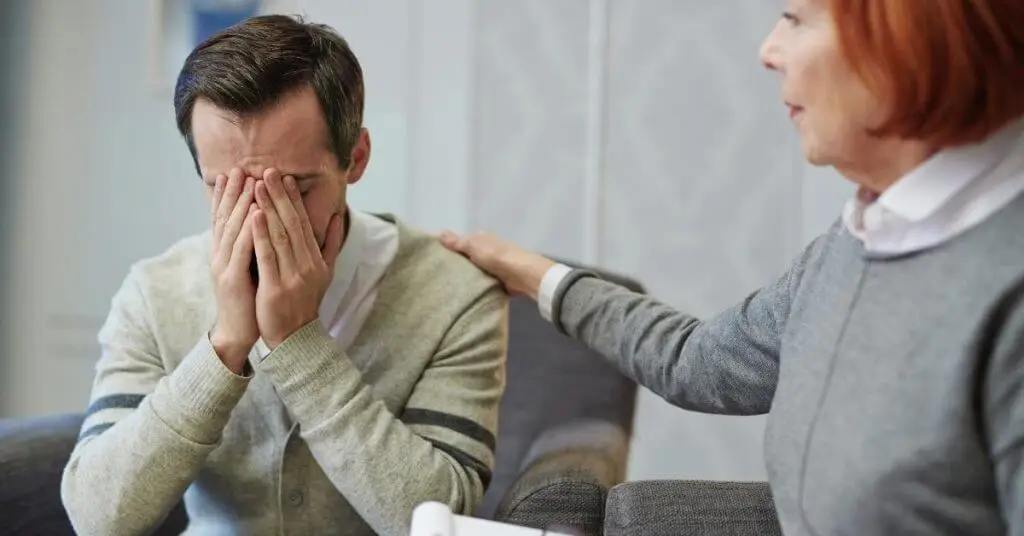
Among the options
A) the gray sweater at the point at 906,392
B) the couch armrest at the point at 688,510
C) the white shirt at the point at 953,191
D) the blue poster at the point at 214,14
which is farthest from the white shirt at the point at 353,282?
the blue poster at the point at 214,14

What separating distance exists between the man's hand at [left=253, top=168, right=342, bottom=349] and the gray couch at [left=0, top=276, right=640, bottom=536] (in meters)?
0.33

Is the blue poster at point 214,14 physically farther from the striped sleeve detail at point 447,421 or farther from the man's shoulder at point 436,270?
the striped sleeve detail at point 447,421

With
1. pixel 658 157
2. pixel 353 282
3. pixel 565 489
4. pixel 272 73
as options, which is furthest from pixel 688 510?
pixel 658 157

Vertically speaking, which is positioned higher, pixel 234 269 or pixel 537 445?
pixel 234 269

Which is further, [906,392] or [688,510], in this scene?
[688,510]

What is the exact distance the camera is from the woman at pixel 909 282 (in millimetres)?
767

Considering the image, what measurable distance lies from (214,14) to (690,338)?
6.29 ft

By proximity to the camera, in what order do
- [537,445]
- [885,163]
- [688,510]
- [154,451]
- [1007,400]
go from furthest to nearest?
[537,445]
[154,451]
[688,510]
[885,163]
[1007,400]

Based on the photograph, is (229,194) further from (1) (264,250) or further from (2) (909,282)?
(2) (909,282)

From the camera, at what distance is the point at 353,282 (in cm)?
136

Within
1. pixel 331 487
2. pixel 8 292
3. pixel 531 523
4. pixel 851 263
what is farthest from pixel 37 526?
pixel 8 292

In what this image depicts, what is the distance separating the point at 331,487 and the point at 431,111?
1.43 meters

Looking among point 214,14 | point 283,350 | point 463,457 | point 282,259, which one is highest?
point 214,14

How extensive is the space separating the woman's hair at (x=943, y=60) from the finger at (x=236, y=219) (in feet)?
2.19
